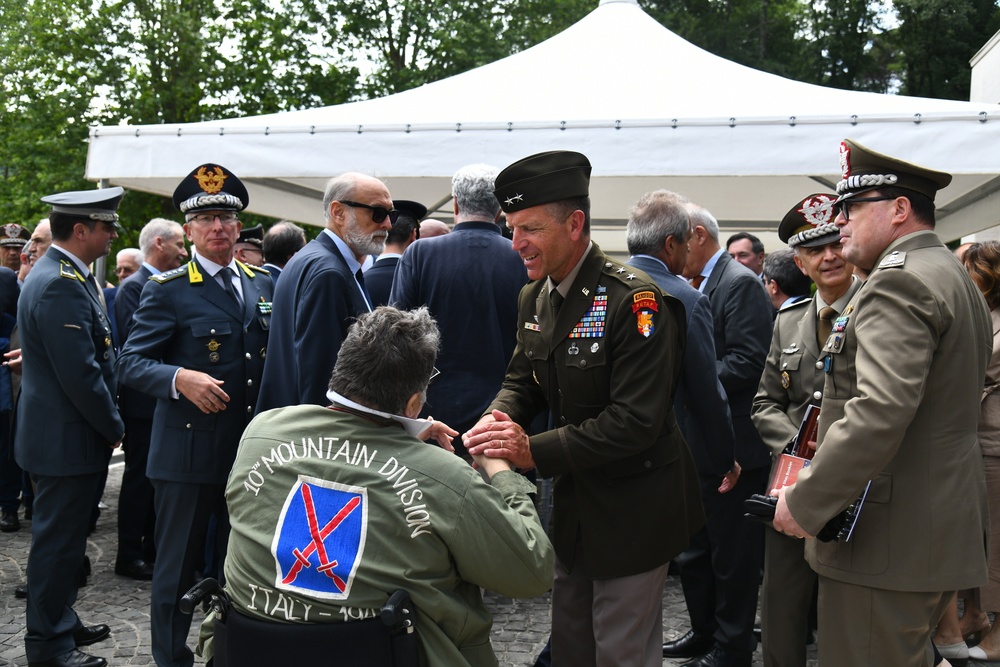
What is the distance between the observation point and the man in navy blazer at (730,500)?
13.1ft

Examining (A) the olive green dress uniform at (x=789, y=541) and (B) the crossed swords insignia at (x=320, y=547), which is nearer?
(B) the crossed swords insignia at (x=320, y=547)

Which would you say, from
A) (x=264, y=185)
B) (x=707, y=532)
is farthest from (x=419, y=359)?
(x=264, y=185)

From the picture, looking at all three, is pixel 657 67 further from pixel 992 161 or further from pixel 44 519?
pixel 44 519

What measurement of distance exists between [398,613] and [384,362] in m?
0.61

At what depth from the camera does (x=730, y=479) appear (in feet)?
12.6

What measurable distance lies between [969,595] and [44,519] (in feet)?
14.4

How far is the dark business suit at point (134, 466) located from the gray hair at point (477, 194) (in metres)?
2.49

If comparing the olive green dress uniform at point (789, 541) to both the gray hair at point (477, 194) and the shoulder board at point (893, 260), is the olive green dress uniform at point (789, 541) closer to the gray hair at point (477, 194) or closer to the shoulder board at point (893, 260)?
the shoulder board at point (893, 260)

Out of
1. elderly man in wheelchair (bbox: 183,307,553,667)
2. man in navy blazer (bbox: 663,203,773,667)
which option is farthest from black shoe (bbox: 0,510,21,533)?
elderly man in wheelchair (bbox: 183,307,553,667)

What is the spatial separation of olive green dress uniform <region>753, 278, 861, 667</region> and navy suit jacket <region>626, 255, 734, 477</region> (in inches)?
7.7

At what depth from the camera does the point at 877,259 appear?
2.62 metres

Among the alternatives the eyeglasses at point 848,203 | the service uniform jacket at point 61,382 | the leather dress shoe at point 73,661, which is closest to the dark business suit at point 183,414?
the service uniform jacket at point 61,382

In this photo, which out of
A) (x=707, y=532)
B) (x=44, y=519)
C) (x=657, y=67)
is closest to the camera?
(x=44, y=519)

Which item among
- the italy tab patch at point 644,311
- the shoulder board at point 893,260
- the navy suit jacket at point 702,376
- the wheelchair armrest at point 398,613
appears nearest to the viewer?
the wheelchair armrest at point 398,613
